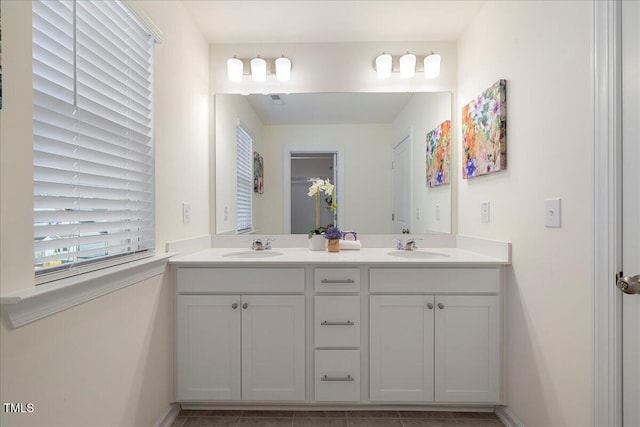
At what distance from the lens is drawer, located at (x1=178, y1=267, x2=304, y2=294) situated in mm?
1729

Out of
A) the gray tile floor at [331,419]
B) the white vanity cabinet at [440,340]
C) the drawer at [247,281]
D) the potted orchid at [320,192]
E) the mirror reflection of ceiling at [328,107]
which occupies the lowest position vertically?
the gray tile floor at [331,419]

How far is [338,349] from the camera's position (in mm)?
1716

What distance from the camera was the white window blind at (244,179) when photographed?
7.91 ft

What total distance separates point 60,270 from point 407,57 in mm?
2335

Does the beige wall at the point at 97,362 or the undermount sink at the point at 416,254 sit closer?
the beige wall at the point at 97,362

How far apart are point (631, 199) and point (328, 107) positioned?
1845mm

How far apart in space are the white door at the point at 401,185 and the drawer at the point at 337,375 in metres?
1.04

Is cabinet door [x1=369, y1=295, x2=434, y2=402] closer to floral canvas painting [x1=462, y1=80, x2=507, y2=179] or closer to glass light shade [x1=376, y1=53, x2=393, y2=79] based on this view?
floral canvas painting [x1=462, y1=80, x2=507, y2=179]

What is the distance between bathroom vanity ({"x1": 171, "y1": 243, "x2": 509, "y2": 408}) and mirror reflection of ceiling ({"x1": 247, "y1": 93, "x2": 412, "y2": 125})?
1.21 m

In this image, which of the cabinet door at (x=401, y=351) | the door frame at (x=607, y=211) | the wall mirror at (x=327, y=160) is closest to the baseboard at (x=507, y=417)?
the cabinet door at (x=401, y=351)

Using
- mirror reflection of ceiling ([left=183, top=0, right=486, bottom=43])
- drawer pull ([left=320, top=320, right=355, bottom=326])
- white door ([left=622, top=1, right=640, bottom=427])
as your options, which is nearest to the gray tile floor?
drawer pull ([left=320, top=320, right=355, bottom=326])

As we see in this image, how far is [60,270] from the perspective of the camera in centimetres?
102

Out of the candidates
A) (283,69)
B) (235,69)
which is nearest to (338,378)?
(283,69)

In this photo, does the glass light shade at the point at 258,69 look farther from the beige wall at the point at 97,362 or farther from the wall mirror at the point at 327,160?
the beige wall at the point at 97,362
